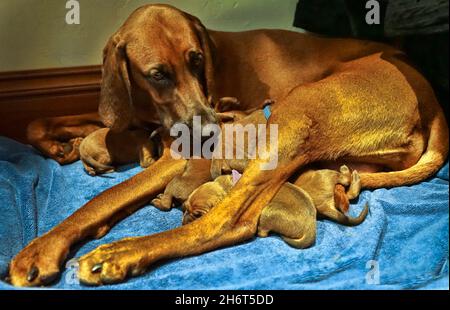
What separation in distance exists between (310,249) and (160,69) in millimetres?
1057

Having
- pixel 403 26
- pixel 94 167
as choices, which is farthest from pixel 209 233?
pixel 403 26

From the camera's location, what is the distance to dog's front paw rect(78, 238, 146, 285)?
6.45ft

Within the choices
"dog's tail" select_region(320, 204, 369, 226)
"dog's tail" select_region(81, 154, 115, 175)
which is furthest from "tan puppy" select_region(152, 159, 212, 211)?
"dog's tail" select_region(320, 204, 369, 226)

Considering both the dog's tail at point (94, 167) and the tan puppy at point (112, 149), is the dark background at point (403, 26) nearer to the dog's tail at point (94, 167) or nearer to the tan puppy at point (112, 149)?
the tan puppy at point (112, 149)

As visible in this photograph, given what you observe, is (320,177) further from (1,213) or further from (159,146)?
(1,213)

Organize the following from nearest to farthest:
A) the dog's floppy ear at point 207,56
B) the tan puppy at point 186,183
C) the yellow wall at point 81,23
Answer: the tan puppy at point 186,183 < the dog's floppy ear at point 207,56 < the yellow wall at point 81,23

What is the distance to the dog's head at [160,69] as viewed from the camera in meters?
2.51

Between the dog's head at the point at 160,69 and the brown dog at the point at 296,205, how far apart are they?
0.41 metres

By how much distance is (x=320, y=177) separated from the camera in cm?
Result: 229

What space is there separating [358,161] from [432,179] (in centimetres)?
36

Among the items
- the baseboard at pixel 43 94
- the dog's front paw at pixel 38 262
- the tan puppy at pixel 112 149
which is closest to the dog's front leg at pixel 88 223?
the dog's front paw at pixel 38 262

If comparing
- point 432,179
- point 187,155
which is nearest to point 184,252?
point 187,155

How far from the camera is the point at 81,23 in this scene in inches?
130

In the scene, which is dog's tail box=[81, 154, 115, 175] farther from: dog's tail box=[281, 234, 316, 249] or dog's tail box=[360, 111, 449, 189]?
dog's tail box=[360, 111, 449, 189]
